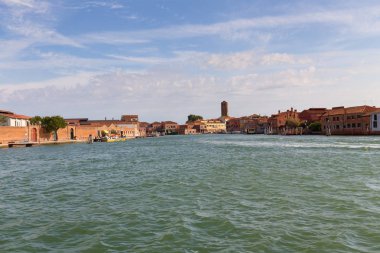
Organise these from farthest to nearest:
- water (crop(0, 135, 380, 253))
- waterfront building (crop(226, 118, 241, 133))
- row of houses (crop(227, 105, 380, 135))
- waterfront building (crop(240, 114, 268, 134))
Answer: waterfront building (crop(226, 118, 241, 133)) < waterfront building (crop(240, 114, 268, 134)) < row of houses (crop(227, 105, 380, 135)) < water (crop(0, 135, 380, 253))

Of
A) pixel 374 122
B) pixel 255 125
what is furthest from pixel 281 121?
pixel 374 122

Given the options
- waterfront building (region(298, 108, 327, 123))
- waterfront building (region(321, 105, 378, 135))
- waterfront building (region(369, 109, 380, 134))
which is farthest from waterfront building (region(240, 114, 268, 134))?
waterfront building (region(369, 109, 380, 134))

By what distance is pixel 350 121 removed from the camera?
7744 centimetres

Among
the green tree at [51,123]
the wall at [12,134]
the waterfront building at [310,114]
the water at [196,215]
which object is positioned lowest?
the water at [196,215]

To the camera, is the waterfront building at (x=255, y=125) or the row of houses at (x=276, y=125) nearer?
the row of houses at (x=276, y=125)

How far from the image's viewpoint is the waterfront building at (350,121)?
72.1 meters

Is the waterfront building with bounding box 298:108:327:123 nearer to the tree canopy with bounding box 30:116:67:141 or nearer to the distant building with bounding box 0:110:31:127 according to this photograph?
the tree canopy with bounding box 30:116:67:141

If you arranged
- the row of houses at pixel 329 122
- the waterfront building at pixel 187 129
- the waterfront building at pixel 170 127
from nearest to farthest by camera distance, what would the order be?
the row of houses at pixel 329 122 → the waterfront building at pixel 187 129 → the waterfront building at pixel 170 127

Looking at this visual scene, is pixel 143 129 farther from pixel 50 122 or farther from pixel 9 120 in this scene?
pixel 9 120

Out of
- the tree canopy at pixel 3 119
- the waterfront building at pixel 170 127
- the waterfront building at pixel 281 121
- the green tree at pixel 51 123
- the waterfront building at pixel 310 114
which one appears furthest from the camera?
the waterfront building at pixel 170 127

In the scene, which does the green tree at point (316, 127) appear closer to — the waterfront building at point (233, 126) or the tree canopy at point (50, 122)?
the tree canopy at point (50, 122)

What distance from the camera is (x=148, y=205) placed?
1113 cm

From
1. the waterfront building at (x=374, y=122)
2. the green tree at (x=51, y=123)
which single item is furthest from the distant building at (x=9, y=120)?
the waterfront building at (x=374, y=122)

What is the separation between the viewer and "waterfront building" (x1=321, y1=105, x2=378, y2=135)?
72125 millimetres
